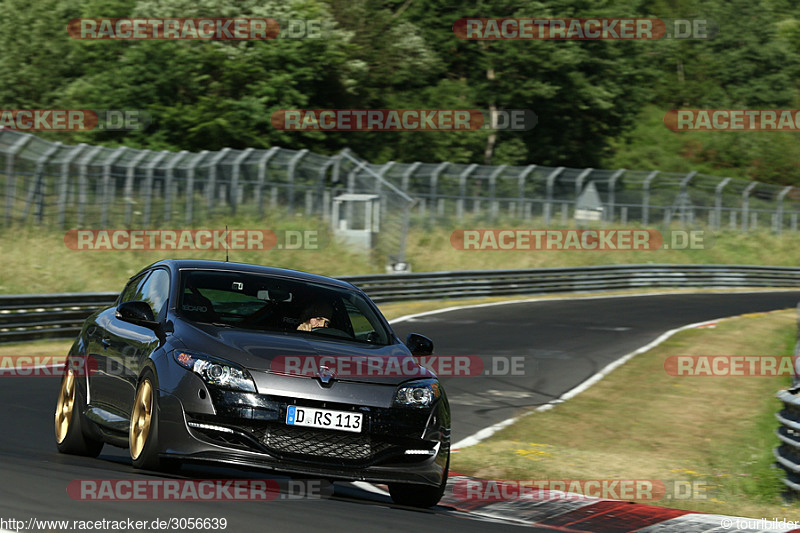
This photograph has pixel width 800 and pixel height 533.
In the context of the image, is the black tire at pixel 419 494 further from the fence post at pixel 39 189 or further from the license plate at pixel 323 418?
the fence post at pixel 39 189

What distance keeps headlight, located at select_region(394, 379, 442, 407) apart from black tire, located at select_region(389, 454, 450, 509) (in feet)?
1.45

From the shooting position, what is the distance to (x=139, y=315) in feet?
23.0

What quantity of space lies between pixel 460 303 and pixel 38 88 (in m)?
26.5

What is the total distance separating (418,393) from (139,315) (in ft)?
5.72

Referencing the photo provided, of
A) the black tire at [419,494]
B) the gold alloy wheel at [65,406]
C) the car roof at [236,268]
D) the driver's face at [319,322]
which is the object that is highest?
the car roof at [236,268]

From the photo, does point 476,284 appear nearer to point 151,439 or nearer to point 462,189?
point 462,189

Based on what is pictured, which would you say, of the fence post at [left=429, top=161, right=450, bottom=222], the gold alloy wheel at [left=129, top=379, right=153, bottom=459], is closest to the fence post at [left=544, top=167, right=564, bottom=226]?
the fence post at [left=429, top=161, right=450, bottom=222]

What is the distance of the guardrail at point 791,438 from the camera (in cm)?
824

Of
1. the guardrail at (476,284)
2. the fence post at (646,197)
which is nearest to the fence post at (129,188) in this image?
the guardrail at (476,284)

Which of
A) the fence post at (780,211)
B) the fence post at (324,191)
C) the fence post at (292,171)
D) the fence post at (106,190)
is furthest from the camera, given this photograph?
the fence post at (780,211)

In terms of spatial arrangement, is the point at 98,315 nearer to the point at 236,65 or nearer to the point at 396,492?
the point at 396,492

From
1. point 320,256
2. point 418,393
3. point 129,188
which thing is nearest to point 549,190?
point 320,256

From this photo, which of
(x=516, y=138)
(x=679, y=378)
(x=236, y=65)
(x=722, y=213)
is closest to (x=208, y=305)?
(x=679, y=378)

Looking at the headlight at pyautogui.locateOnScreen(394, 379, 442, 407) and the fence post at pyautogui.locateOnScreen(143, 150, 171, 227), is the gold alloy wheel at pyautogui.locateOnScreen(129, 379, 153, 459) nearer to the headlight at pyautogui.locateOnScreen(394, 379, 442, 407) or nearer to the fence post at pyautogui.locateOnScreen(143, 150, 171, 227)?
the headlight at pyautogui.locateOnScreen(394, 379, 442, 407)
